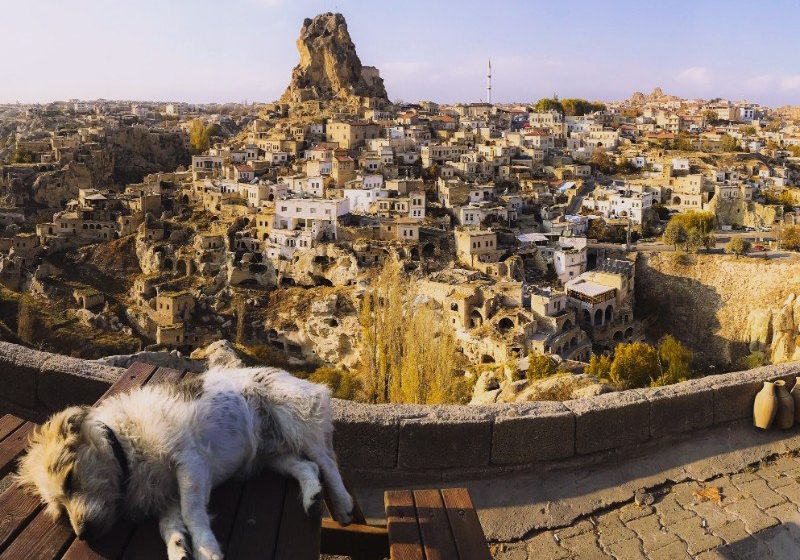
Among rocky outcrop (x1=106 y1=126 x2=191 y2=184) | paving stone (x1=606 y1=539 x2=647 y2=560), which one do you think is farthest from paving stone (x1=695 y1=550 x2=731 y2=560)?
rocky outcrop (x1=106 y1=126 x2=191 y2=184)

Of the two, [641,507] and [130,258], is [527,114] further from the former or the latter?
[641,507]

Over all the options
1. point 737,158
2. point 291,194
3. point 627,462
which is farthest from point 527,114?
point 627,462

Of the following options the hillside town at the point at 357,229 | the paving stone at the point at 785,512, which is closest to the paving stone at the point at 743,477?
the paving stone at the point at 785,512

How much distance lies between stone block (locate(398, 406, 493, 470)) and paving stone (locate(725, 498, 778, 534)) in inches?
50.3

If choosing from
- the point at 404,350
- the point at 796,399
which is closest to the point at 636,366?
the point at 404,350

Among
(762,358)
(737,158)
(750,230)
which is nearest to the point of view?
(762,358)

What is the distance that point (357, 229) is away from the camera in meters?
28.6

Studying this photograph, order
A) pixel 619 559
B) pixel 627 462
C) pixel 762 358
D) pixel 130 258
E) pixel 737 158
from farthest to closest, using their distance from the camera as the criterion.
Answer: pixel 737 158, pixel 130 258, pixel 762 358, pixel 627 462, pixel 619 559

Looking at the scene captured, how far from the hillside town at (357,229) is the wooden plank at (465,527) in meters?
7.53

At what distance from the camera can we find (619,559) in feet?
10.3

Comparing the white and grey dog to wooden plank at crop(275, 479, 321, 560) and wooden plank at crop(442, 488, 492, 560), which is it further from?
wooden plank at crop(442, 488, 492, 560)

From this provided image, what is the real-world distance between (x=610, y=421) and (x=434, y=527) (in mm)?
2025

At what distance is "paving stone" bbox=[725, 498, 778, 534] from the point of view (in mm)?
3367

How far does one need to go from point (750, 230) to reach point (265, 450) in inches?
1396
